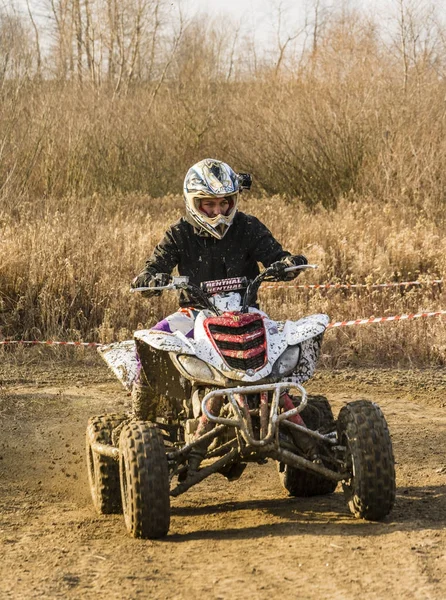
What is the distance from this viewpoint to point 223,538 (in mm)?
4867

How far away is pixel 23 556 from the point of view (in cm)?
469

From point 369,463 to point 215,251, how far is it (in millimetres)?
1753

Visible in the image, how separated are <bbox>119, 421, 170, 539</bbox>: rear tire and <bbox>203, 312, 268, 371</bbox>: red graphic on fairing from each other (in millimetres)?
581

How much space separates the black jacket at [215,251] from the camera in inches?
231

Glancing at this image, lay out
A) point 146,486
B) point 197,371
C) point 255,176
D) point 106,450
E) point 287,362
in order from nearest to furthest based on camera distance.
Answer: point 146,486 < point 197,371 < point 287,362 < point 106,450 < point 255,176

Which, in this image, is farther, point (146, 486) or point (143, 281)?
point (143, 281)

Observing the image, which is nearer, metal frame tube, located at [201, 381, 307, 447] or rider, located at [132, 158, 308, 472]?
metal frame tube, located at [201, 381, 307, 447]

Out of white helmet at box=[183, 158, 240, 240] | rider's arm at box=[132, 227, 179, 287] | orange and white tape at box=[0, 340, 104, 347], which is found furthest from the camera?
orange and white tape at box=[0, 340, 104, 347]

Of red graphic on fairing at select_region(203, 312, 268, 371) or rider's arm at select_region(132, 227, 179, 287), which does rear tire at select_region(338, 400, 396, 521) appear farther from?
rider's arm at select_region(132, 227, 179, 287)

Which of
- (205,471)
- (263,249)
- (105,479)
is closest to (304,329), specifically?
(263,249)

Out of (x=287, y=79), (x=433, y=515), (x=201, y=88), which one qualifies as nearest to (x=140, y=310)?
(x=433, y=515)

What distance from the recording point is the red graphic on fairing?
5.00 m

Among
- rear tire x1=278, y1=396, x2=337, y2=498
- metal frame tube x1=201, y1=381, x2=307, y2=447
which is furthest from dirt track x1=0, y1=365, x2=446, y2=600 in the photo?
metal frame tube x1=201, y1=381, x2=307, y2=447

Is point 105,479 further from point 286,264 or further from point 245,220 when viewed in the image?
point 245,220
